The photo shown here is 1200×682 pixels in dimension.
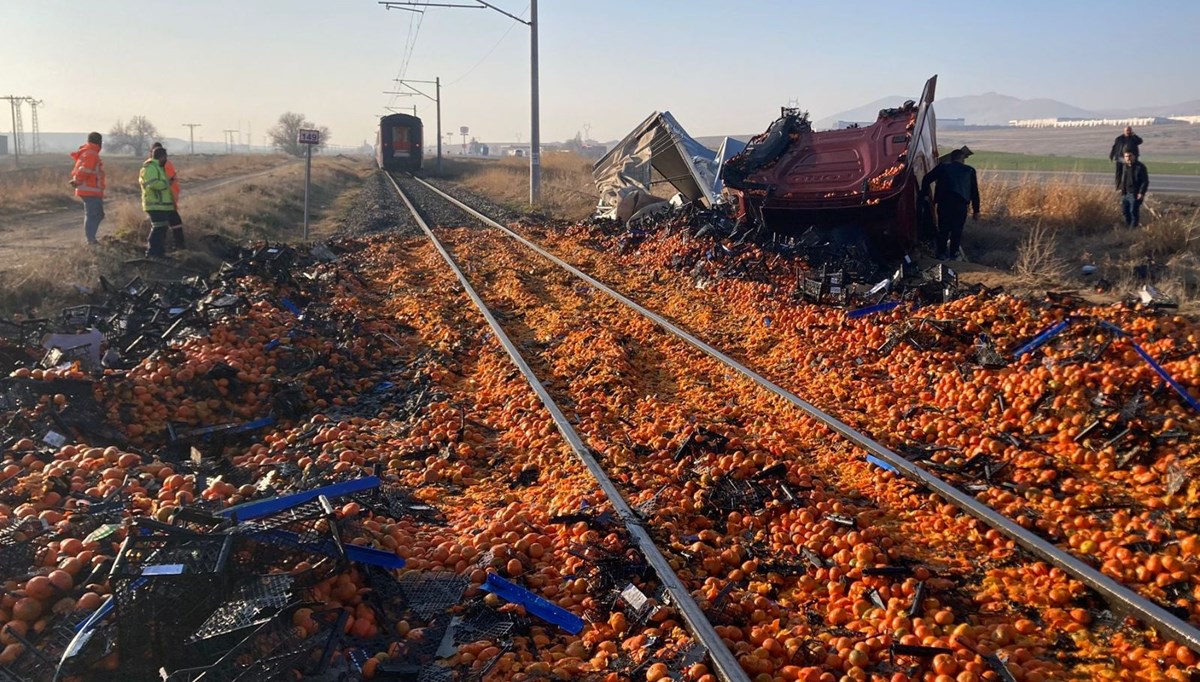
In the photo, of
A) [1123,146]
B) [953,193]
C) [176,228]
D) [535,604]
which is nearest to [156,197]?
[176,228]

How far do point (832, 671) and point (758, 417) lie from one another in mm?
3337

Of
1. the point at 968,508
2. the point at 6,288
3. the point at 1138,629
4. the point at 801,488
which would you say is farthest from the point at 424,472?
the point at 6,288

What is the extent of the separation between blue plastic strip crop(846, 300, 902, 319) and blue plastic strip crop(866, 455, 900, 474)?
389 cm

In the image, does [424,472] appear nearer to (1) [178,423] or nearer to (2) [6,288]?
(1) [178,423]

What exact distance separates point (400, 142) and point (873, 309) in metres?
43.5

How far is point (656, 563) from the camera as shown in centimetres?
400

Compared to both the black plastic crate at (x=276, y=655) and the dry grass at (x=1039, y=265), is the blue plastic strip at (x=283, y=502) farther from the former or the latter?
the dry grass at (x=1039, y=265)

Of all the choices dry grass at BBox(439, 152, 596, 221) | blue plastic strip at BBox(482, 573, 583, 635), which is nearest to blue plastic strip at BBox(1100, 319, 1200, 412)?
blue plastic strip at BBox(482, 573, 583, 635)

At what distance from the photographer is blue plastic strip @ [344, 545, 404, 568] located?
396 centimetres

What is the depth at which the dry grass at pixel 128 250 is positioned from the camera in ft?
35.2

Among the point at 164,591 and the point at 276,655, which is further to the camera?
the point at 164,591

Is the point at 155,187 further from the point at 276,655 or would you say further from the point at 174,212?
the point at 276,655

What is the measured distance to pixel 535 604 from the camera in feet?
12.5

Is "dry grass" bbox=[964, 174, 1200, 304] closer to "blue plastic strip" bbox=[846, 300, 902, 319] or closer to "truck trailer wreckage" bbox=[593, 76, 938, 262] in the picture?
"truck trailer wreckage" bbox=[593, 76, 938, 262]
